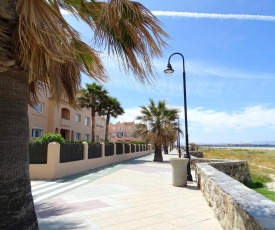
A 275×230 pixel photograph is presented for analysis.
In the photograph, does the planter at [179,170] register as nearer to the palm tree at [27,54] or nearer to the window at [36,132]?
the palm tree at [27,54]

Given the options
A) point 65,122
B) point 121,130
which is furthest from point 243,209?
point 121,130

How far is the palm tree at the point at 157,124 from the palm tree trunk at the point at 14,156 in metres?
25.2

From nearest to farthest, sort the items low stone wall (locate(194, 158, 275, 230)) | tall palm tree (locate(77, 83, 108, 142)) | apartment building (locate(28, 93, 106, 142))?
low stone wall (locate(194, 158, 275, 230))
apartment building (locate(28, 93, 106, 142))
tall palm tree (locate(77, 83, 108, 142))

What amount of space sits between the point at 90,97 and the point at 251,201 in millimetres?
31388

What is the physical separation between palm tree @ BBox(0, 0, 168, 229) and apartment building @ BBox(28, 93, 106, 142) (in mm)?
18046

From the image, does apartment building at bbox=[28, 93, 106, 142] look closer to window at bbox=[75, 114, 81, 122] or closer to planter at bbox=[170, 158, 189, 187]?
window at bbox=[75, 114, 81, 122]

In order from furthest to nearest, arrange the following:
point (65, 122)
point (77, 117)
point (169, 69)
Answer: point (77, 117)
point (65, 122)
point (169, 69)

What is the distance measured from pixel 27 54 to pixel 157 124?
1032 inches

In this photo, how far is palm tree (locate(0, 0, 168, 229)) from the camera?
3.37m

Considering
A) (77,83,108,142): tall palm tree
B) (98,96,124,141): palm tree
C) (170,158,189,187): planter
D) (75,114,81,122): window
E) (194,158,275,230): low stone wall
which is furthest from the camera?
(75,114,81,122): window

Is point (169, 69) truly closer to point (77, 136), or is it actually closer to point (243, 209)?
point (243, 209)

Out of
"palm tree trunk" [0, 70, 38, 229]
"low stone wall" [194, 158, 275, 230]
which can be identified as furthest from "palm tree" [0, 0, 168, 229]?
"low stone wall" [194, 158, 275, 230]

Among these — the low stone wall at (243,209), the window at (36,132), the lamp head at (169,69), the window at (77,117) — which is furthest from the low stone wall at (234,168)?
the window at (77,117)

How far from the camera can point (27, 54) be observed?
3512 mm
